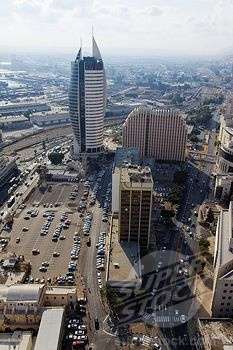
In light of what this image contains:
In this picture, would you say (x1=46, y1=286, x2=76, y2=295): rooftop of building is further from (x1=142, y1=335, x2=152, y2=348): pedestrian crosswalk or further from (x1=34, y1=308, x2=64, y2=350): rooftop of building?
(x1=142, y1=335, x2=152, y2=348): pedestrian crosswalk

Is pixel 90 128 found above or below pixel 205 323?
above

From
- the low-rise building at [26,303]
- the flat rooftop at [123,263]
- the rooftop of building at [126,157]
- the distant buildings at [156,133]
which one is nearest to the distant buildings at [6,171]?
the rooftop of building at [126,157]

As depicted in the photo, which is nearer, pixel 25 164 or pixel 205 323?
pixel 205 323

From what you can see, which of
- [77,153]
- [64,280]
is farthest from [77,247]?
[77,153]

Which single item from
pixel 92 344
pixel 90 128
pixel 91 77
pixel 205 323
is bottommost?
pixel 92 344

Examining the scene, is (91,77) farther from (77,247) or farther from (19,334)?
(19,334)

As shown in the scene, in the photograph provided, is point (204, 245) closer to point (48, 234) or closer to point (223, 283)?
point (223, 283)

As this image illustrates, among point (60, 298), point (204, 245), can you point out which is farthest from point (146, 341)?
point (204, 245)
